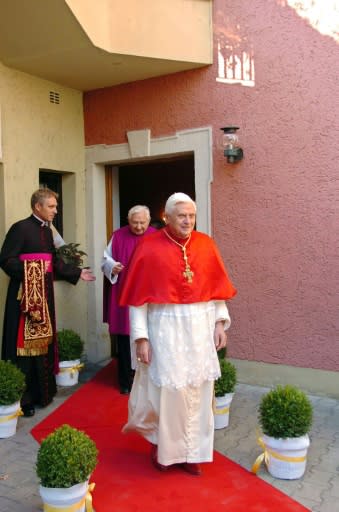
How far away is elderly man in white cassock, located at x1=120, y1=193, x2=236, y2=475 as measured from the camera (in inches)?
152

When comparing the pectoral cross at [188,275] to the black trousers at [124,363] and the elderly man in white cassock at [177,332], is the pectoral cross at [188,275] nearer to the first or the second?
the elderly man in white cassock at [177,332]

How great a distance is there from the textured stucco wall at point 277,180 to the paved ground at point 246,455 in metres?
0.71

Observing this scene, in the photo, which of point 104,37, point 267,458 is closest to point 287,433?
point 267,458

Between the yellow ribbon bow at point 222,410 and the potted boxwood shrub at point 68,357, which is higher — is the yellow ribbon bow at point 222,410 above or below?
below

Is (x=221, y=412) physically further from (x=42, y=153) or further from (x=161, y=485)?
(x=42, y=153)

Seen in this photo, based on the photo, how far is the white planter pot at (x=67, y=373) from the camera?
6215 millimetres

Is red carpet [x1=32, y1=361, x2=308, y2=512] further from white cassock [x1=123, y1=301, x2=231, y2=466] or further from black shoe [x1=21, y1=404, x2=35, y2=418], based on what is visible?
black shoe [x1=21, y1=404, x2=35, y2=418]

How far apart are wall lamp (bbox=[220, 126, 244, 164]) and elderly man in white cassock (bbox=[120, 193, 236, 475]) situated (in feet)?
7.04

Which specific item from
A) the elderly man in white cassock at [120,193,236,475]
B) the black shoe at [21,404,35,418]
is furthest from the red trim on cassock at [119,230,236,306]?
the black shoe at [21,404,35,418]

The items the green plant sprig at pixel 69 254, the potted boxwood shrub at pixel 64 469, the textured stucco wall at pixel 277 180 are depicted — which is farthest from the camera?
the green plant sprig at pixel 69 254

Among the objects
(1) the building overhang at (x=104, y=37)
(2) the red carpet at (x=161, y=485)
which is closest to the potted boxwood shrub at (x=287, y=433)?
(2) the red carpet at (x=161, y=485)

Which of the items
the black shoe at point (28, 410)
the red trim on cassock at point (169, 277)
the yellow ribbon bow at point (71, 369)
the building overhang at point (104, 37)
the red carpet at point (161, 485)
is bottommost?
the red carpet at point (161, 485)

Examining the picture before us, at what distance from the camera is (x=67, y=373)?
245 inches

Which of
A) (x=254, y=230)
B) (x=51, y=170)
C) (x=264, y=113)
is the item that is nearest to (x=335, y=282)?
(x=254, y=230)
